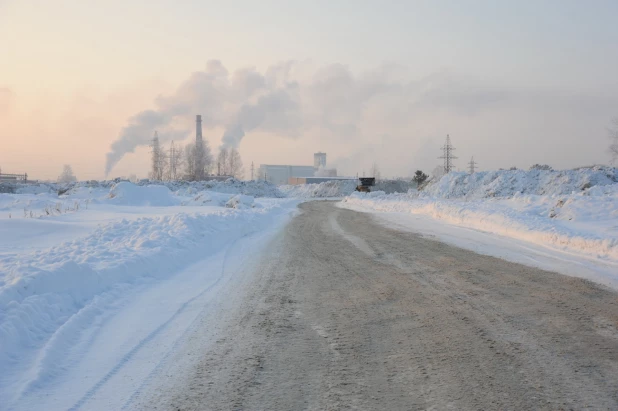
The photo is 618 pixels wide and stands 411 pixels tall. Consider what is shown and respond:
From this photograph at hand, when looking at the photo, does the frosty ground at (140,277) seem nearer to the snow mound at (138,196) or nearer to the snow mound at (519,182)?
the snow mound at (138,196)

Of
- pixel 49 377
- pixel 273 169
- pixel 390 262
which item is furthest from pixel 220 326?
pixel 273 169

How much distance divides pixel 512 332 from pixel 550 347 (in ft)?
1.79

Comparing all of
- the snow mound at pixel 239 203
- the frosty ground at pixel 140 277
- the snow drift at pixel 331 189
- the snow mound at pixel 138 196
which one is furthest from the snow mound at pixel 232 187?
the frosty ground at pixel 140 277

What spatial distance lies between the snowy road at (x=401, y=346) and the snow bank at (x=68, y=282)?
1.43 m

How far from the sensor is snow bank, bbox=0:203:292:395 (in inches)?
192

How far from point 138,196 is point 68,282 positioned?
84.6 ft

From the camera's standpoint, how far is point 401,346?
16.8 feet

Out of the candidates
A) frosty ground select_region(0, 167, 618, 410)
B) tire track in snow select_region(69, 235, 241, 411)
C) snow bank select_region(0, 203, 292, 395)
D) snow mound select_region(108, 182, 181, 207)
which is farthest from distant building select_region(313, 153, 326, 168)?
tire track in snow select_region(69, 235, 241, 411)

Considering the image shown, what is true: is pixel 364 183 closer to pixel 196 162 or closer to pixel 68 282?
pixel 196 162

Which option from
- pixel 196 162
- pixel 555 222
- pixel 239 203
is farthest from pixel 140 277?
pixel 196 162

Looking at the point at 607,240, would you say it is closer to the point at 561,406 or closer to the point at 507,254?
the point at 507,254

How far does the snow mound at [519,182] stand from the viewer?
38906 mm

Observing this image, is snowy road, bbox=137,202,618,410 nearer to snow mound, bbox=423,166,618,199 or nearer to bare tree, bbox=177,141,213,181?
snow mound, bbox=423,166,618,199

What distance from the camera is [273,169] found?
172m
